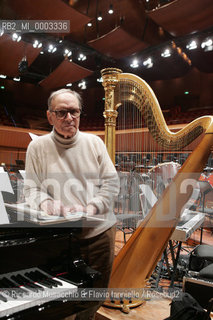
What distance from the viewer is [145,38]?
9766 mm

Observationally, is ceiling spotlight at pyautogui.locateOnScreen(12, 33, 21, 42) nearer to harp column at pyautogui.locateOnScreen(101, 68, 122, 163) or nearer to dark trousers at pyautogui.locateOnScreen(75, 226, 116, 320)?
harp column at pyautogui.locateOnScreen(101, 68, 122, 163)

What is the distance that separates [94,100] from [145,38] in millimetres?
5631

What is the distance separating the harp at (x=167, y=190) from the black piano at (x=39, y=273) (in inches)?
38.0

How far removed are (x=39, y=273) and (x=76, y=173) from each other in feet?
1.71

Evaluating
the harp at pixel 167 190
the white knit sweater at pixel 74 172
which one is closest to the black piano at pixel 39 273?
the white knit sweater at pixel 74 172

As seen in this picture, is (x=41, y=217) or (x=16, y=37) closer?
(x=41, y=217)

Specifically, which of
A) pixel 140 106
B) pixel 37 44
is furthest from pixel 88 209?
pixel 37 44

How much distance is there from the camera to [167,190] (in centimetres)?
214

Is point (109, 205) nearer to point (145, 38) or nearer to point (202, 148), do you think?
point (202, 148)

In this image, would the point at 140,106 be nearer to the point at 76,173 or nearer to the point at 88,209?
the point at 76,173

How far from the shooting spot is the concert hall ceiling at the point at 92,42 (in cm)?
716

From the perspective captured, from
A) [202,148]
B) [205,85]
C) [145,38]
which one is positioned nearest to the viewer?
[202,148]

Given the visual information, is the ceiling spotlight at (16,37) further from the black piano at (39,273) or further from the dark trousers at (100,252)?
the black piano at (39,273)

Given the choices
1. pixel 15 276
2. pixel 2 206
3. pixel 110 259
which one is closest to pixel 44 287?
pixel 15 276
